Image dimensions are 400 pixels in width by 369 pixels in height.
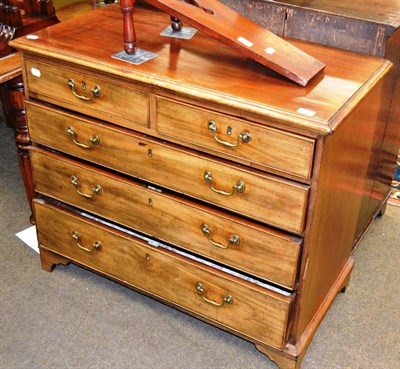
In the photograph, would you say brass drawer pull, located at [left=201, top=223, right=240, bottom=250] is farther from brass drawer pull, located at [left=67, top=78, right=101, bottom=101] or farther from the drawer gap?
brass drawer pull, located at [left=67, top=78, right=101, bottom=101]

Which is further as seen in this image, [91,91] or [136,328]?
[136,328]

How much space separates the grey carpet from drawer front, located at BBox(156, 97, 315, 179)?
0.70 metres

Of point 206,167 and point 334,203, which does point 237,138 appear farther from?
point 334,203

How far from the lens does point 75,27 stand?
6.56 ft

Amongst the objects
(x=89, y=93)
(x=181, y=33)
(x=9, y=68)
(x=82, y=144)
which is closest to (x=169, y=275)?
(x=82, y=144)

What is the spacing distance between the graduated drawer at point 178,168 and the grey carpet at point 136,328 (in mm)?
532

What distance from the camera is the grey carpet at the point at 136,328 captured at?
1995 mm

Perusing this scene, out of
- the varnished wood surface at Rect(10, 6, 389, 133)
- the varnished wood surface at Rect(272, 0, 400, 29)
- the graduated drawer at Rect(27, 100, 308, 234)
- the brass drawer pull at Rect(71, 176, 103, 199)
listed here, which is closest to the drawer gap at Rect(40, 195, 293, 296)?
the brass drawer pull at Rect(71, 176, 103, 199)

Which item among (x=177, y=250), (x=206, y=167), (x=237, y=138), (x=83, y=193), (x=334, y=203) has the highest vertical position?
(x=237, y=138)

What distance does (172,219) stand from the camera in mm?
1887

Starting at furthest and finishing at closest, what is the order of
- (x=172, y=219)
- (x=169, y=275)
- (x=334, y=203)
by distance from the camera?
(x=169, y=275) < (x=172, y=219) < (x=334, y=203)

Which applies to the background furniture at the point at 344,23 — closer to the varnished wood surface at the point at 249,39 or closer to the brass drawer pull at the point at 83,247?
the varnished wood surface at the point at 249,39

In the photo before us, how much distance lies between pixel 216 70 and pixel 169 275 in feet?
2.17

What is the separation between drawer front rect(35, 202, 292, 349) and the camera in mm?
1852
